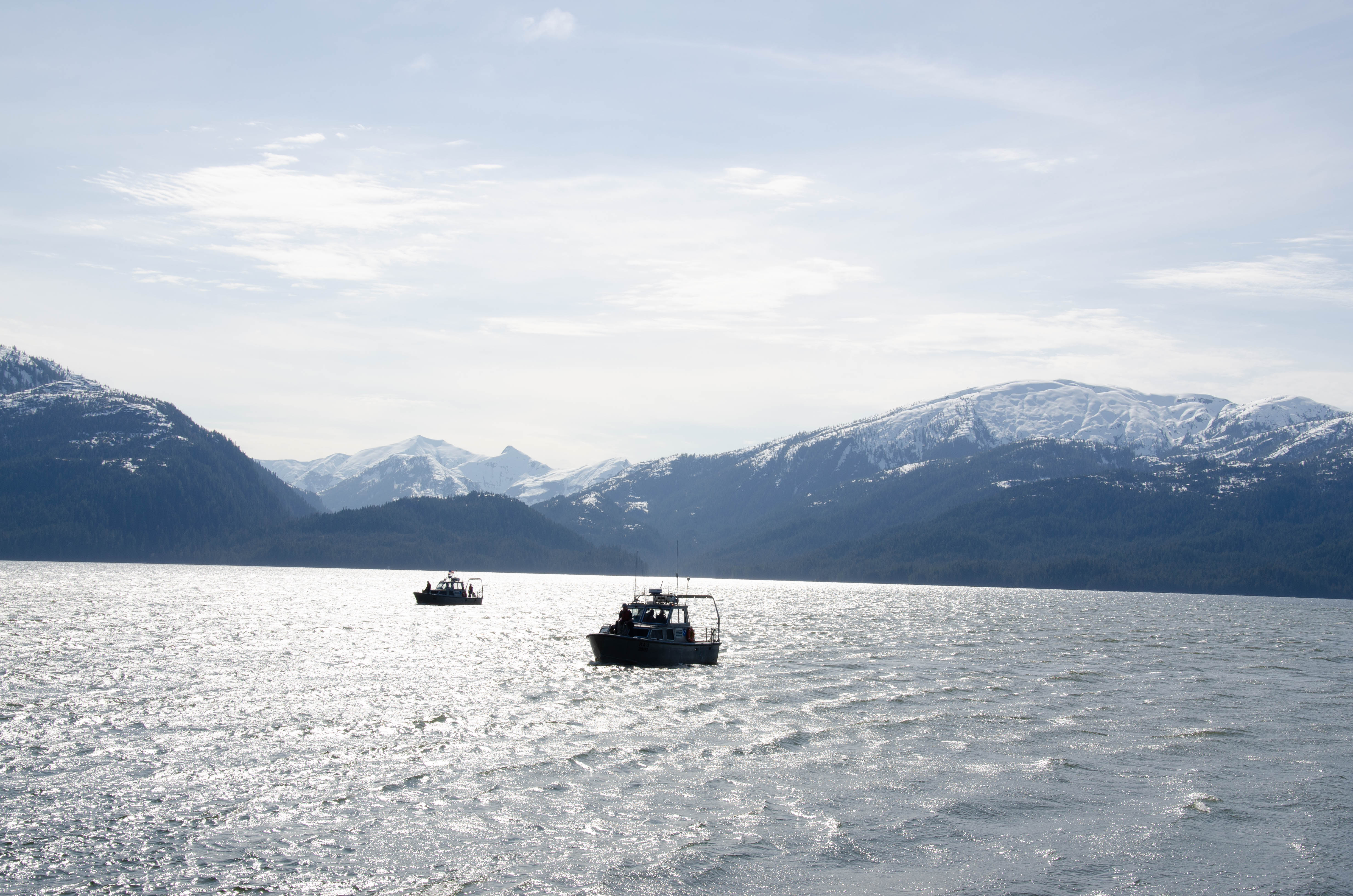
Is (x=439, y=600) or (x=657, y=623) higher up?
(x=657, y=623)

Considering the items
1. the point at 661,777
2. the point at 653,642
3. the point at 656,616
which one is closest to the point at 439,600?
the point at 656,616

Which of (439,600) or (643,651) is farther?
(439,600)

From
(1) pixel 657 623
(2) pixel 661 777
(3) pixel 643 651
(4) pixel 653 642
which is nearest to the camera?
(2) pixel 661 777

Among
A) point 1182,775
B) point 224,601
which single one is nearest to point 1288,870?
point 1182,775

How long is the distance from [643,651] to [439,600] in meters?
119

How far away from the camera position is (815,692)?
220 feet

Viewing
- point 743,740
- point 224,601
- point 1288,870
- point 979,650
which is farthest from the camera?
point 224,601

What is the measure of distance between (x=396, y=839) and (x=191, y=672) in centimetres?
5011

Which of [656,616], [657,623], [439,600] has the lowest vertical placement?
[439,600]

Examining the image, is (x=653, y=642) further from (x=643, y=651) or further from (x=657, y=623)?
(x=657, y=623)

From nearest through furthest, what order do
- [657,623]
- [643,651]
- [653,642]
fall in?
[653,642] → [643,651] → [657,623]

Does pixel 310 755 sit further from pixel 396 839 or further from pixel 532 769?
pixel 396 839

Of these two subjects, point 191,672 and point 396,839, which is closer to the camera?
point 396,839

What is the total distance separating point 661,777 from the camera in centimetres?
4072
